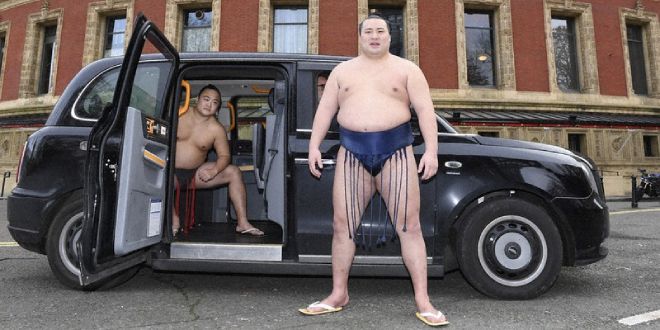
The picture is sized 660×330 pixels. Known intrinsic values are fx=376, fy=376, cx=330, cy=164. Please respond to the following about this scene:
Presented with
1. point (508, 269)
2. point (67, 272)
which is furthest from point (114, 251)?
point (508, 269)

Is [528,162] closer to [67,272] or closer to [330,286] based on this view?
[330,286]

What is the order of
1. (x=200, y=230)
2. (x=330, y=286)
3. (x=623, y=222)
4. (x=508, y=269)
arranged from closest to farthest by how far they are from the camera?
1. (x=508, y=269)
2. (x=330, y=286)
3. (x=200, y=230)
4. (x=623, y=222)

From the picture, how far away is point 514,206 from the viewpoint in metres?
2.81

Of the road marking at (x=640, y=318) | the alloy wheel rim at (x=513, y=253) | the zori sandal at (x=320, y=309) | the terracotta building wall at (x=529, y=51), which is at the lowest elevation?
the road marking at (x=640, y=318)

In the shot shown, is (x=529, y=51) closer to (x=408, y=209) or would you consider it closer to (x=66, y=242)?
(x=408, y=209)

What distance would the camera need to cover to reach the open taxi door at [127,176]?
91.2 inches

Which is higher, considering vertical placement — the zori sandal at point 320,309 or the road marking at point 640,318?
the zori sandal at point 320,309

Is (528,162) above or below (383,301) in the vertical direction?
above

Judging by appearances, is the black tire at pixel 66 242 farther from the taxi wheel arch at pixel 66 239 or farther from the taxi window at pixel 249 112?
the taxi window at pixel 249 112

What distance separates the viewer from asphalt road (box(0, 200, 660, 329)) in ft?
7.80

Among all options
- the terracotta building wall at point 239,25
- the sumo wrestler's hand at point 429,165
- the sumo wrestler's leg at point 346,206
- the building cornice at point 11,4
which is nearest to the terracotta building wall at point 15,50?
the building cornice at point 11,4

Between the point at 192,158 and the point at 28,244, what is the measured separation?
1.49 metres

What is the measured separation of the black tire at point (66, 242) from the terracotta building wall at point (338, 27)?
14.4 metres

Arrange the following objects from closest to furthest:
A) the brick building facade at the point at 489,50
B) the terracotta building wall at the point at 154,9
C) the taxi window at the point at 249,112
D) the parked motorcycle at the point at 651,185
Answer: the taxi window at the point at 249,112, the parked motorcycle at the point at 651,185, the brick building facade at the point at 489,50, the terracotta building wall at the point at 154,9
